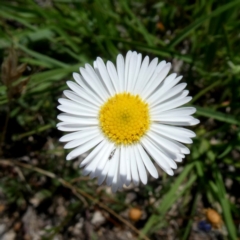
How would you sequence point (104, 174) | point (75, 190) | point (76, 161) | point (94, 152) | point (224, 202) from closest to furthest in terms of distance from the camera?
1. point (104, 174)
2. point (94, 152)
3. point (224, 202)
4. point (75, 190)
5. point (76, 161)

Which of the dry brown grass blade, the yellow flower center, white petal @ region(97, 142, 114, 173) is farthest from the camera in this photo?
the dry brown grass blade

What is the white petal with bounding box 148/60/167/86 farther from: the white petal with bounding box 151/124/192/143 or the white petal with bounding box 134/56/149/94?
the white petal with bounding box 151/124/192/143

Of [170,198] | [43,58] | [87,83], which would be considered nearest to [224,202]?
[170,198]

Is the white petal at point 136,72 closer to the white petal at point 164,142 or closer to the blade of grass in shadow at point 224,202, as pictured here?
the white petal at point 164,142

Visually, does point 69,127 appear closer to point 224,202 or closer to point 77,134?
point 77,134

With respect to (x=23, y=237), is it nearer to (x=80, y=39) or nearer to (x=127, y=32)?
(x=80, y=39)

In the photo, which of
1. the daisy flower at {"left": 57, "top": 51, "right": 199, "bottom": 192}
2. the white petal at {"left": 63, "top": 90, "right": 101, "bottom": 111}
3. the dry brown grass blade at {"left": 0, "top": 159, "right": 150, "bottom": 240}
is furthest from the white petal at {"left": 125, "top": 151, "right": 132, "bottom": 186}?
the dry brown grass blade at {"left": 0, "top": 159, "right": 150, "bottom": 240}

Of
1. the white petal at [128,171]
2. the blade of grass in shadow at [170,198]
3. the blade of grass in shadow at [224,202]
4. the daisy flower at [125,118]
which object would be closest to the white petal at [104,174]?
the daisy flower at [125,118]
